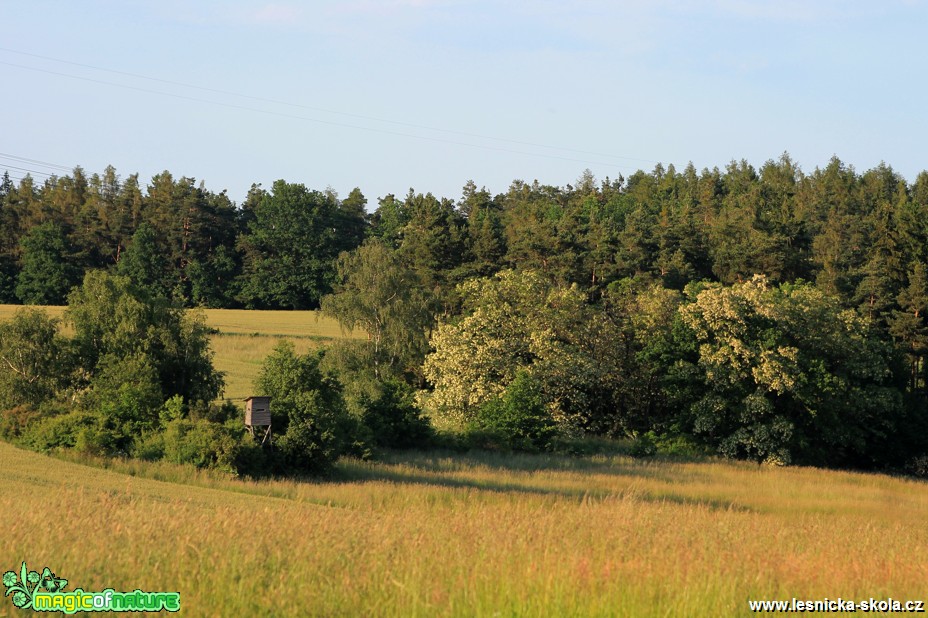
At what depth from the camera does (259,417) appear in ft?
104

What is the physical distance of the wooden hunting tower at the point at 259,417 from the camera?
31516 millimetres

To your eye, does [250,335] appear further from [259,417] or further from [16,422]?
[259,417]

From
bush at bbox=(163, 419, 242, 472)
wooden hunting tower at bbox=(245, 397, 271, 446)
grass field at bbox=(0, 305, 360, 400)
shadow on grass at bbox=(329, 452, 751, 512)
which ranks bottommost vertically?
shadow on grass at bbox=(329, 452, 751, 512)

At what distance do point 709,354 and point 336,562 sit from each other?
154 feet

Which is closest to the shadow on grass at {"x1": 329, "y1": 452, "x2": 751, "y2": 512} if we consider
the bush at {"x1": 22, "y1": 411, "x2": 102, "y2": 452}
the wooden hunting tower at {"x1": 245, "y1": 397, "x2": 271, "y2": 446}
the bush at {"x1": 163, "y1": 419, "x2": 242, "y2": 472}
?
the wooden hunting tower at {"x1": 245, "y1": 397, "x2": 271, "y2": 446}

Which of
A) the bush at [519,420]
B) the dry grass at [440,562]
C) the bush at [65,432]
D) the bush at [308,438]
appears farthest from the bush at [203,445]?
the bush at [519,420]

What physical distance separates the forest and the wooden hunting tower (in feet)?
2.74

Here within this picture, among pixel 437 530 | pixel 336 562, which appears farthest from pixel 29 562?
pixel 437 530

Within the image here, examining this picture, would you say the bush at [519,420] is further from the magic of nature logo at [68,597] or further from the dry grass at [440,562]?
the magic of nature logo at [68,597]

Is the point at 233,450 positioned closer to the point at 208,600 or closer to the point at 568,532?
the point at 568,532

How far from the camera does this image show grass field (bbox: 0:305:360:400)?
63.0m

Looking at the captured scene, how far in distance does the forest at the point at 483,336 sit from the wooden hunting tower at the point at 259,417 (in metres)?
0.84

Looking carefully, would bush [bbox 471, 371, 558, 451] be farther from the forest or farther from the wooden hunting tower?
the wooden hunting tower

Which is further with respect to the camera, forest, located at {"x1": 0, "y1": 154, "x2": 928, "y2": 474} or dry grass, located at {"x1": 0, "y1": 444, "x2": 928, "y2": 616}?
forest, located at {"x1": 0, "y1": 154, "x2": 928, "y2": 474}
